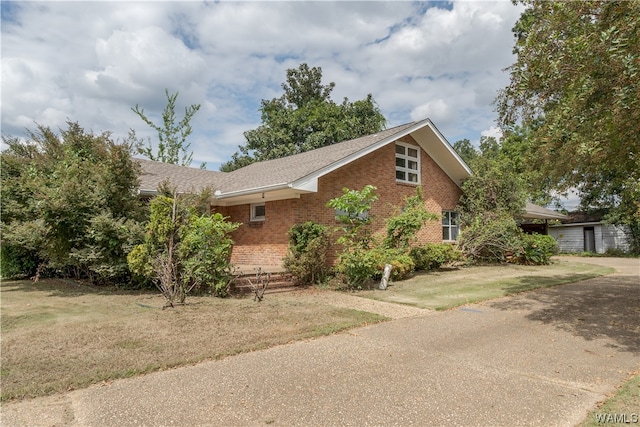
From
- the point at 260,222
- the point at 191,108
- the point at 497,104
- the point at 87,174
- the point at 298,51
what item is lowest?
the point at 260,222

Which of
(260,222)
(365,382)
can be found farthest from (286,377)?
(260,222)

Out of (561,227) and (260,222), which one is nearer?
(260,222)

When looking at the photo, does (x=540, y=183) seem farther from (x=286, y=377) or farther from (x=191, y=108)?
(x=191, y=108)

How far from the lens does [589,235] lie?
100 feet

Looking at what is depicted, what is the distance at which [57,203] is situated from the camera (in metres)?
9.32

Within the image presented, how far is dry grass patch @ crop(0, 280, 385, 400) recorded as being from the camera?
4441 mm

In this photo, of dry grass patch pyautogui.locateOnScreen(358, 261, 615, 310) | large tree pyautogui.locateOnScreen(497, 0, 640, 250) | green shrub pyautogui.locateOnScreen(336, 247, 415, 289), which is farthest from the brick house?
large tree pyautogui.locateOnScreen(497, 0, 640, 250)

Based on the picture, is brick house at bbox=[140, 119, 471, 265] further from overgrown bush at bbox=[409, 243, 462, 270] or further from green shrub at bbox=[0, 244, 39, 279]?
green shrub at bbox=[0, 244, 39, 279]

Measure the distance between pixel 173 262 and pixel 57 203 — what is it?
338 cm

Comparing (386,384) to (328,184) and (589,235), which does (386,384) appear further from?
(589,235)

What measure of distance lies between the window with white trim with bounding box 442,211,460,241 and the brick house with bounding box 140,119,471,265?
0.05m

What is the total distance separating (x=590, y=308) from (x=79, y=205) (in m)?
12.4

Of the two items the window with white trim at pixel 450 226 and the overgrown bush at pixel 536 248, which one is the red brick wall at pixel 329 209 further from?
the overgrown bush at pixel 536 248

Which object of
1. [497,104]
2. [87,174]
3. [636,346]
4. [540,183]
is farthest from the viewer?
[540,183]
